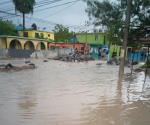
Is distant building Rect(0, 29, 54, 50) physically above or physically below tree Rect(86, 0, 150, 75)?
below

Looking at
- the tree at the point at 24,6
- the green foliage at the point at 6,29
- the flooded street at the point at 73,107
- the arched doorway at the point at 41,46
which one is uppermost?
the tree at the point at 24,6

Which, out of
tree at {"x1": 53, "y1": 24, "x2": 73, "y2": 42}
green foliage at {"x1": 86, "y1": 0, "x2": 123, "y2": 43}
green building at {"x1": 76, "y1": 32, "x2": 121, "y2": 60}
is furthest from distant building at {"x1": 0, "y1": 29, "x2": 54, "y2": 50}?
green foliage at {"x1": 86, "y1": 0, "x2": 123, "y2": 43}

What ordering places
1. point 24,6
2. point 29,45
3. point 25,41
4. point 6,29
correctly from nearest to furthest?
1. point 25,41
2. point 29,45
3. point 24,6
4. point 6,29

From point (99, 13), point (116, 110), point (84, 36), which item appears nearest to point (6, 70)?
point (99, 13)

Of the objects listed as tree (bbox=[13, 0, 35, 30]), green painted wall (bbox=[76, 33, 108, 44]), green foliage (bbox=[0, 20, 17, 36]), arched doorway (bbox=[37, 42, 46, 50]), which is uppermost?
tree (bbox=[13, 0, 35, 30])

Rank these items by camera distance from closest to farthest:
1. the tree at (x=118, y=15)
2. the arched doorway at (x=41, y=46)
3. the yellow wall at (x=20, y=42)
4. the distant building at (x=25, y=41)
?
the tree at (x=118, y=15) < the yellow wall at (x=20, y=42) < the distant building at (x=25, y=41) < the arched doorway at (x=41, y=46)

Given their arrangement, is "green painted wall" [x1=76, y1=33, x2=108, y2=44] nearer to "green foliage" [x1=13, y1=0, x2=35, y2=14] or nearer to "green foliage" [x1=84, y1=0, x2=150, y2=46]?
"green foliage" [x1=13, y1=0, x2=35, y2=14]

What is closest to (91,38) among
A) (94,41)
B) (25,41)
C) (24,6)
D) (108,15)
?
(94,41)

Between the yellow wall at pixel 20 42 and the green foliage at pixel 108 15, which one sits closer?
the green foliage at pixel 108 15

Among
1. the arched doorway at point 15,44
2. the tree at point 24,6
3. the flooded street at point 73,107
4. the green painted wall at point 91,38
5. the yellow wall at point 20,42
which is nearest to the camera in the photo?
the flooded street at point 73,107

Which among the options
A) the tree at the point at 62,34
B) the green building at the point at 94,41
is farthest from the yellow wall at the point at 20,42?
the tree at the point at 62,34

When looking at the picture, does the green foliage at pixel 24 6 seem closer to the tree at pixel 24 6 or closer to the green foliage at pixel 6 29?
the tree at pixel 24 6

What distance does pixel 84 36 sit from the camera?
7981 centimetres

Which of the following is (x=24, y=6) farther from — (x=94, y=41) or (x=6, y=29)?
(x=94, y=41)
